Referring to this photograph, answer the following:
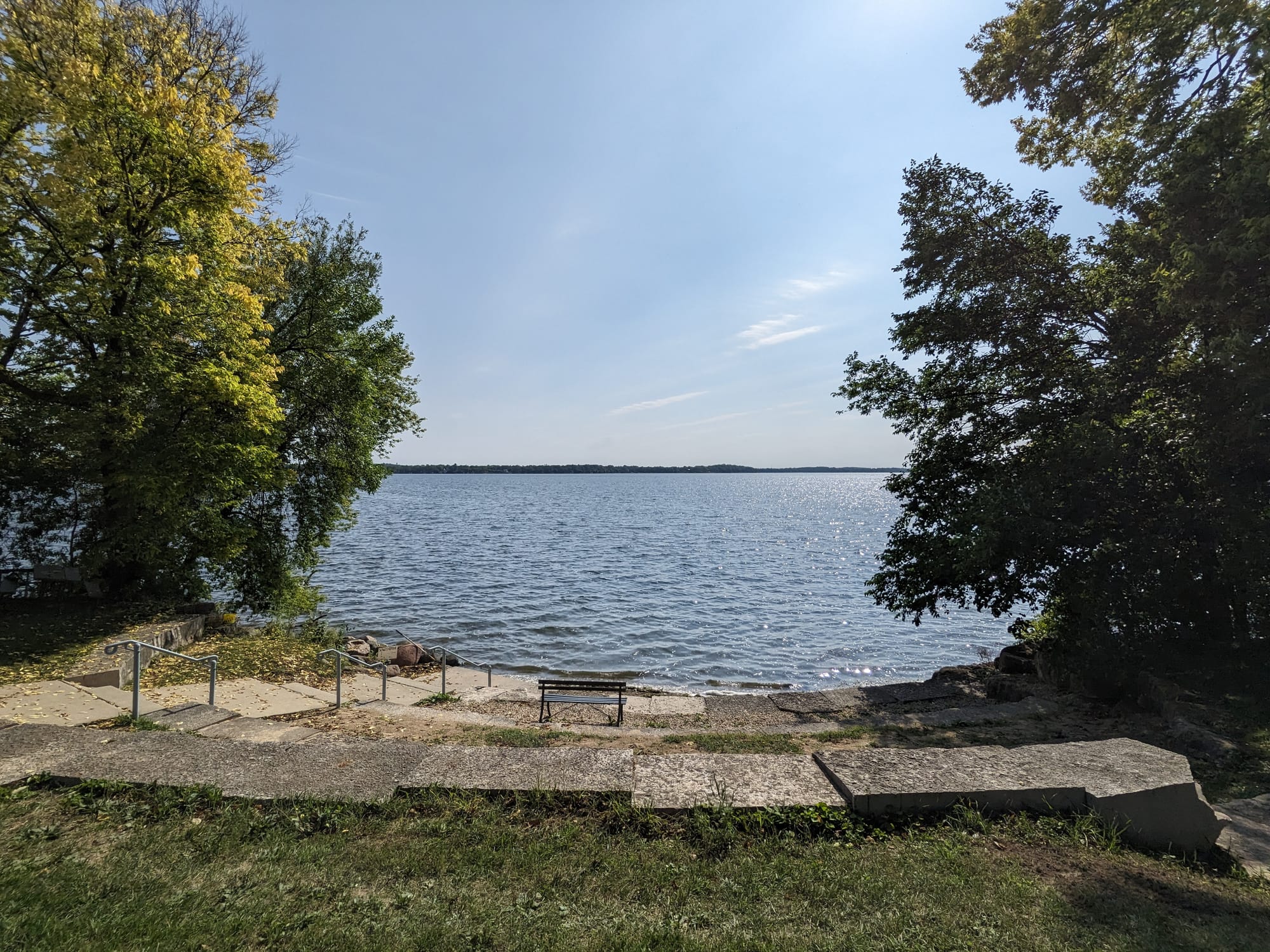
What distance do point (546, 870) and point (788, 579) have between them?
30.8 metres

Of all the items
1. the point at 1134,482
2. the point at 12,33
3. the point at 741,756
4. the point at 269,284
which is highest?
the point at 12,33

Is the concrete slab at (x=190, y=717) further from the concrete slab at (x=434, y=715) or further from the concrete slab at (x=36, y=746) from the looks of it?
the concrete slab at (x=434, y=715)

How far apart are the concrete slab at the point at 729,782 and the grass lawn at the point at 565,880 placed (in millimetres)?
145

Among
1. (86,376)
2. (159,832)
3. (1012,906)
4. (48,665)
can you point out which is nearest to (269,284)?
(86,376)

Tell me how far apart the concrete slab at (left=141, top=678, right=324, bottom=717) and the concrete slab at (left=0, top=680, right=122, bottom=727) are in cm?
77

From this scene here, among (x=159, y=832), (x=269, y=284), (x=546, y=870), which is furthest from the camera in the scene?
(x=269, y=284)

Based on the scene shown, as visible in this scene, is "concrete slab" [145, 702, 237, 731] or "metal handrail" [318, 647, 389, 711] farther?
"metal handrail" [318, 647, 389, 711]

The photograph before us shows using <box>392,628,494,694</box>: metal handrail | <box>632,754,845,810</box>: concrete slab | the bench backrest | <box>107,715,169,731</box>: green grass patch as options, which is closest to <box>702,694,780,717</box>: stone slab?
the bench backrest

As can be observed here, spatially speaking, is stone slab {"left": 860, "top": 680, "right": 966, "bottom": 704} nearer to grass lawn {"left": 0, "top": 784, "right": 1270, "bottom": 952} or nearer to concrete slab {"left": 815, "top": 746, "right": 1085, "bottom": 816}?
concrete slab {"left": 815, "top": 746, "right": 1085, "bottom": 816}

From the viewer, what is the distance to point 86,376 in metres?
12.7

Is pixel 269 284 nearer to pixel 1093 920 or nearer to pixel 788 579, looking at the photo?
pixel 1093 920

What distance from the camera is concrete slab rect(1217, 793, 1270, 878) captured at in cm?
441

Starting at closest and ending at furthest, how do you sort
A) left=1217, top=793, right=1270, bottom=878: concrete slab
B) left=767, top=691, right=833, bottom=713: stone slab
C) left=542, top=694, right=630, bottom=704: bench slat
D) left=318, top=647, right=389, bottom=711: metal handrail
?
1. left=1217, top=793, right=1270, bottom=878: concrete slab
2. left=318, top=647, right=389, bottom=711: metal handrail
3. left=542, top=694, right=630, bottom=704: bench slat
4. left=767, top=691, right=833, bottom=713: stone slab

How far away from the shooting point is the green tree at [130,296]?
463 inches
